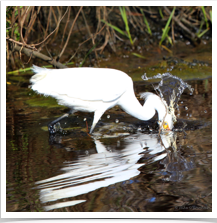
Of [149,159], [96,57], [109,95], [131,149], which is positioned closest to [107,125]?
[109,95]

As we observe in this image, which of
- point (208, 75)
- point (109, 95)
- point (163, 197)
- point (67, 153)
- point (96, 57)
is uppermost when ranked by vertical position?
point (96, 57)

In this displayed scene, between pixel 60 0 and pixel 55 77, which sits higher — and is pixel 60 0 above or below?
above

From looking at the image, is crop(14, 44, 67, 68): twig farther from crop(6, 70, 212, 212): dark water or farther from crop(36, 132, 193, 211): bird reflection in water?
crop(36, 132, 193, 211): bird reflection in water

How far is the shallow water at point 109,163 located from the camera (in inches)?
119

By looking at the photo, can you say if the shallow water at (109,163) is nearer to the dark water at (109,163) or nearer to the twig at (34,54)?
the dark water at (109,163)

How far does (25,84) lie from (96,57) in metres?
1.82

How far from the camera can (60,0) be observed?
5.70m

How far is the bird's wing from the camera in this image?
181 inches

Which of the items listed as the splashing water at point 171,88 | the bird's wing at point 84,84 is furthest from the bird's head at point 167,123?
the bird's wing at point 84,84

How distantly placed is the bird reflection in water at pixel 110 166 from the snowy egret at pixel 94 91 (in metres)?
0.41

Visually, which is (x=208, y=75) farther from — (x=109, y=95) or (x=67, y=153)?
(x=67, y=153)

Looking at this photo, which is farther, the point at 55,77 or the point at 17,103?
the point at 17,103

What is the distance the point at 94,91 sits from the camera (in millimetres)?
4672

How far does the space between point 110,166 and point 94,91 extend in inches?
→ 51.2
